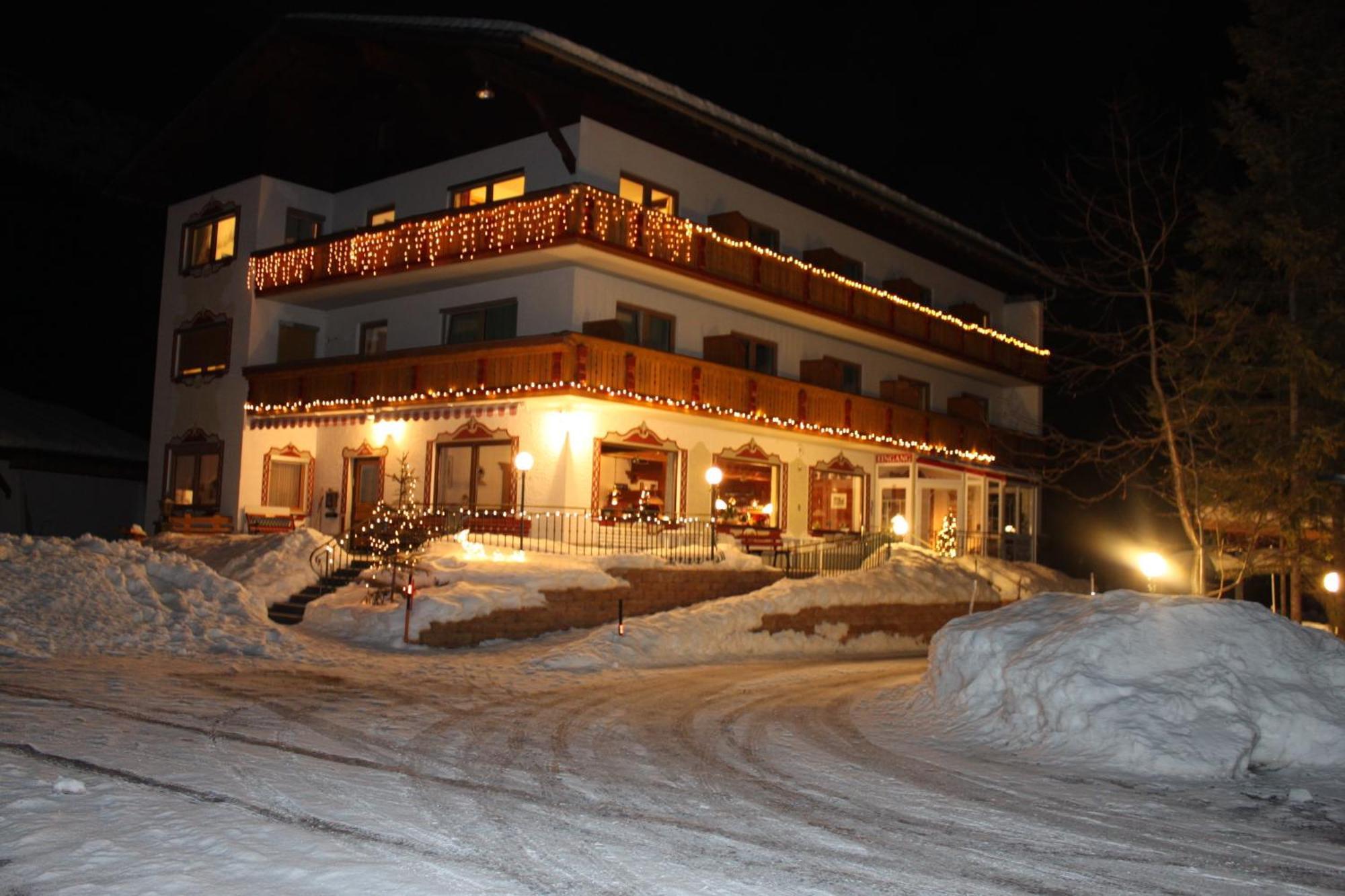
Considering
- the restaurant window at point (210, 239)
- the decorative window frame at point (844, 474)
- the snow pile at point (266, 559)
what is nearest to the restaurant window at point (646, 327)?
the decorative window frame at point (844, 474)

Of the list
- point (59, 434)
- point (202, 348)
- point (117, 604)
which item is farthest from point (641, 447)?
point (59, 434)

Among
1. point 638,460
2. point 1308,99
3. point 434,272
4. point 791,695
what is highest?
point 1308,99

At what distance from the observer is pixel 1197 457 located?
25.4 metres

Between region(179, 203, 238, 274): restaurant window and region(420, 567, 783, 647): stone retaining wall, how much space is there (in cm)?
1683

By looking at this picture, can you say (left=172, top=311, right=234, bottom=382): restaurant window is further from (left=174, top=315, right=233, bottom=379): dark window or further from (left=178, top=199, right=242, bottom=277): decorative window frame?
(left=178, top=199, right=242, bottom=277): decorative window frame

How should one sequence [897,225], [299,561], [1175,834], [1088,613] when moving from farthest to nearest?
[897,225] < [299,561] < [1088,613] < [1175,834]

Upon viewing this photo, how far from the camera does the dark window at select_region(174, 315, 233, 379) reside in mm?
32219

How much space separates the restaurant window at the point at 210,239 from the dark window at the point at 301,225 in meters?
1.46

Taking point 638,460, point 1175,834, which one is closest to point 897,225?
point 638,460

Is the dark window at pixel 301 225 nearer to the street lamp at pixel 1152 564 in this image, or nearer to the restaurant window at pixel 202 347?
the restaurant window at pixel 202 347

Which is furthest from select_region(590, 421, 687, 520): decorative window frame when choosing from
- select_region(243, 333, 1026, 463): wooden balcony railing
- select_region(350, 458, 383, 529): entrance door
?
select_region(350, 458, 383, 529): entrance door

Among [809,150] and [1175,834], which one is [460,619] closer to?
[1175,834]

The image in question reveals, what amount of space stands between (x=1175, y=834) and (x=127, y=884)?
23.4ft

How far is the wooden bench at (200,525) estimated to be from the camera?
2883cm
